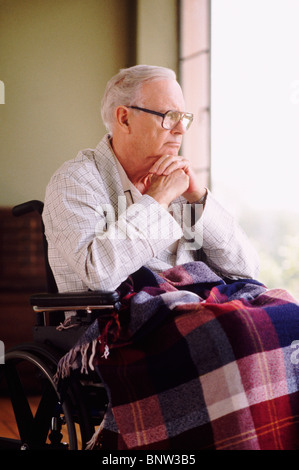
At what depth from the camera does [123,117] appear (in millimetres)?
1738

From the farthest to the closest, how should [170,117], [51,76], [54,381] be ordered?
[51,76]
[170,117]
[54,381]

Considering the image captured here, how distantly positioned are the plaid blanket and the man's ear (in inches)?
26.4

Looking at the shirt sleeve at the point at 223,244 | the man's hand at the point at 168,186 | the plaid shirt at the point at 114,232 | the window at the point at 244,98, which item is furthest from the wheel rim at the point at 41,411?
the window at the point at 244,98

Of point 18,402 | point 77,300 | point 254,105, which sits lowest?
point 18,402

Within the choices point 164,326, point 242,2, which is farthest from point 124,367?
point 242,2

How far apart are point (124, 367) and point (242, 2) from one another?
3082 millimetres

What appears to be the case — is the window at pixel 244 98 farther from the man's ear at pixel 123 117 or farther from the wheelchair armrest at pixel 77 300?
the wheelchair armrest at pixel 77 300

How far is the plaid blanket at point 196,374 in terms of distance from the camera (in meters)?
1.15

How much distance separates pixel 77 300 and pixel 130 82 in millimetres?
808

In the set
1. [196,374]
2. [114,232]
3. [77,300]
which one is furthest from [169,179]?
[196,374]

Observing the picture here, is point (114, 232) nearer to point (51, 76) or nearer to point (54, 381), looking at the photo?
point (54, 381)
